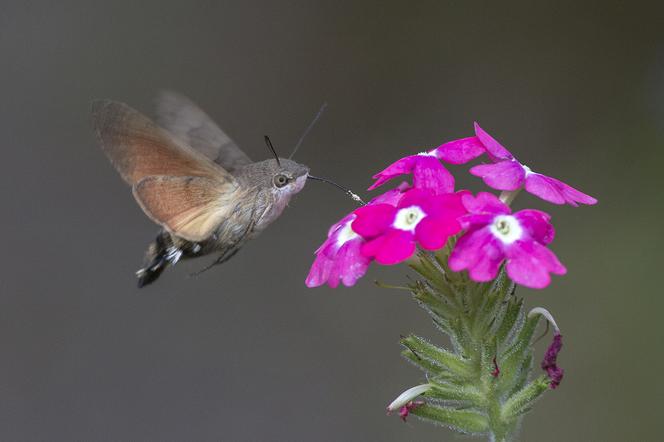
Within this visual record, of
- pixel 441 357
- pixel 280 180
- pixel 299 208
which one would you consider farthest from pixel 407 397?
pixel 299 208

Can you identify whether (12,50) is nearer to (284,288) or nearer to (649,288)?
(284,288)

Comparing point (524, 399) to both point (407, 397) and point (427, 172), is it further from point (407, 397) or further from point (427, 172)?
point (427, 172)

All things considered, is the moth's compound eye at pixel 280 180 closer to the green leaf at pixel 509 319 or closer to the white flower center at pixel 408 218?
the white flower center at pixel 408 218

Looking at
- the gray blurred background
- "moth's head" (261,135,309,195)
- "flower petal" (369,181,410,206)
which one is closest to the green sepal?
"flower petal" (369,181,410,206)

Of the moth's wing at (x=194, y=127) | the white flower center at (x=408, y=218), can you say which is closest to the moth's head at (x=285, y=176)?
the moth's wing at (x=194, y=127)

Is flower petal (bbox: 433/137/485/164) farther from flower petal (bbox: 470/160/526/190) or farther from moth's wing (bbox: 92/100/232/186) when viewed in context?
moth's wing (bbox: 92/100/232/186)

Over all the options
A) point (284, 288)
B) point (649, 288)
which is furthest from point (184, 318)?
point (649, 288)

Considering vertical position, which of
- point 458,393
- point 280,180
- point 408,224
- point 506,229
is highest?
point 506,229
